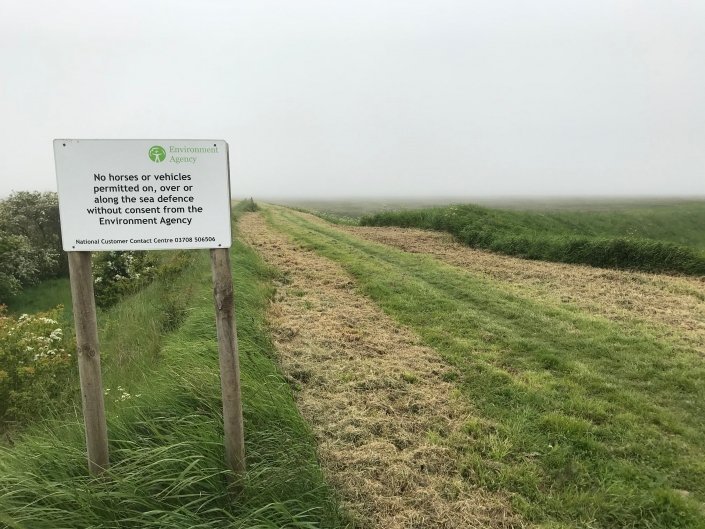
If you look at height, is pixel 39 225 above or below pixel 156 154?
below

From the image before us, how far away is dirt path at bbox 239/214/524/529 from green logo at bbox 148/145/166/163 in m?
2.78

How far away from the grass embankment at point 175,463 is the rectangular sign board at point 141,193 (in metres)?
1.52

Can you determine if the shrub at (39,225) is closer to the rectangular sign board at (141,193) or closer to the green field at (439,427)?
the green field at (439,427)

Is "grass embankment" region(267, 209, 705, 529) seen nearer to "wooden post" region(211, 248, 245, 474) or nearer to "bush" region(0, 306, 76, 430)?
"wooden post" region(211, 248, 245, 474)

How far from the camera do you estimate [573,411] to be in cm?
472

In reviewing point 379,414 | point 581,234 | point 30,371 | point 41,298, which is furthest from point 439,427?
point 41,298

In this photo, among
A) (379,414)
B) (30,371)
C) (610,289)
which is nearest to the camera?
(379,414)

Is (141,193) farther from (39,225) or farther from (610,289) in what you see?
(39,225)

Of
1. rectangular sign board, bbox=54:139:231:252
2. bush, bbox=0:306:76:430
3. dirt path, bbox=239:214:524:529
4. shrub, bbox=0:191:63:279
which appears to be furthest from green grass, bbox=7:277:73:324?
rectangular sign board, bbox=54:139:231:252

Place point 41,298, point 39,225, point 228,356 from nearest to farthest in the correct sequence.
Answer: point 228,356
point 41,298
point 39,225

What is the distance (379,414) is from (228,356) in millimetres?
2125

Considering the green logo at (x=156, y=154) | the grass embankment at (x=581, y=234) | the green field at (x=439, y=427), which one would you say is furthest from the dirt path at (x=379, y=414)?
the grass embankment at (x=581, y=234)

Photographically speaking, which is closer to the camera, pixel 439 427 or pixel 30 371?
pixel 439 427

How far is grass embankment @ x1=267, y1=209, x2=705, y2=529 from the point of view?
3428 mm
